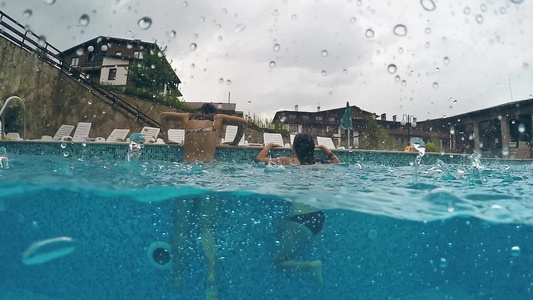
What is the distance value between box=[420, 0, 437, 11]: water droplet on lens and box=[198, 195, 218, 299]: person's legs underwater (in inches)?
219

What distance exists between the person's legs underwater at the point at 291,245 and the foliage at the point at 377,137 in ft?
51.3

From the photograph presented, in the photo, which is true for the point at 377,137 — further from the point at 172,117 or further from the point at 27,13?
the point at 27,13

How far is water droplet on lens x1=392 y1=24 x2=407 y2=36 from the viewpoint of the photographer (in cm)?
816

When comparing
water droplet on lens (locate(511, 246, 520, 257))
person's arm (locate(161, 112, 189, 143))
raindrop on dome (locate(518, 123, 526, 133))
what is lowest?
water droplet on lens (locate(511, 246, 520, 257))

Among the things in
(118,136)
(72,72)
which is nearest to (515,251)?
(118,136)

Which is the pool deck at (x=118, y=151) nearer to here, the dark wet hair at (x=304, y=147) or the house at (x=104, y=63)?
the dark wet hair at (x=304, y=147)

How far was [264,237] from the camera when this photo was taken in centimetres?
430

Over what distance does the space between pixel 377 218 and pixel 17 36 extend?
18461 millimetres

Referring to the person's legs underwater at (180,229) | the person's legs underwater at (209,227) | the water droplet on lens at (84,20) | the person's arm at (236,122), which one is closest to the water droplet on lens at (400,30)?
the person's arm at (236,122)

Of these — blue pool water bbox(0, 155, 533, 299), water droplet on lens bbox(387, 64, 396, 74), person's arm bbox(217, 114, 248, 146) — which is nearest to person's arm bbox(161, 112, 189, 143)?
person's arm bbox(217, 114, 248, 146)

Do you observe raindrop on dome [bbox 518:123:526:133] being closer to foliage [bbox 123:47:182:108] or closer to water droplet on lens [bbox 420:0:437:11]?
water droplet on lens [bbox 420:0:437:11]

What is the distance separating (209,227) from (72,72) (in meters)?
20.2

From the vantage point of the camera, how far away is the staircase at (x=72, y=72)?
18.2 meters

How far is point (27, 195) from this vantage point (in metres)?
4.52
